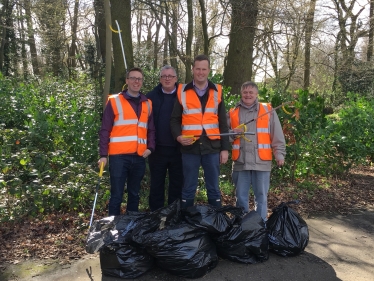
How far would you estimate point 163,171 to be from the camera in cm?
423

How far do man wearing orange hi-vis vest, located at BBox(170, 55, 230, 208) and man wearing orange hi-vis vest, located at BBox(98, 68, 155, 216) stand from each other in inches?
13.3

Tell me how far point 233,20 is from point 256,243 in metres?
5.83

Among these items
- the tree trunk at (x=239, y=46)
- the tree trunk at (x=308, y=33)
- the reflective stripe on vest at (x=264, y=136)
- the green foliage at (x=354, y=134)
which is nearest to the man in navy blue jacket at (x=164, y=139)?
the reflective stripe on vest at (x=264, y=136)

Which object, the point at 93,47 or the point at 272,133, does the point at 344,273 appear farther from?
the point at 93,47

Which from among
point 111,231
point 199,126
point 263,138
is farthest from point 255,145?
point 111,231

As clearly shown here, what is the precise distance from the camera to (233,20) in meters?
8.14

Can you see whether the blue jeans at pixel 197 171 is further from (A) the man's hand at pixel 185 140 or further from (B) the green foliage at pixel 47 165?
(B) the green foliage at pixel 47 165

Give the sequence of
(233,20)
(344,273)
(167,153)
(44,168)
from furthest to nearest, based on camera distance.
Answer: (233,20)
(44,168)
(167,153)
(344,273)

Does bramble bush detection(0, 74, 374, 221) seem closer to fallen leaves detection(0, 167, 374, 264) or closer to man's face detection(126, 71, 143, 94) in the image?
fallen leaves detection(0, 167, 374, 264)

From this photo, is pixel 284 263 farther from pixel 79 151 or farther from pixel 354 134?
pixel 354 134

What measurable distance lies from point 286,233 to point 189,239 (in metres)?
1.05

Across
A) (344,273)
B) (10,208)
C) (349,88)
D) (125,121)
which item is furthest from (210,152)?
(349,88)

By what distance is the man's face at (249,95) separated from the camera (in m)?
4.03

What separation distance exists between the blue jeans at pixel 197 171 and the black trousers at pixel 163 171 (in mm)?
233
